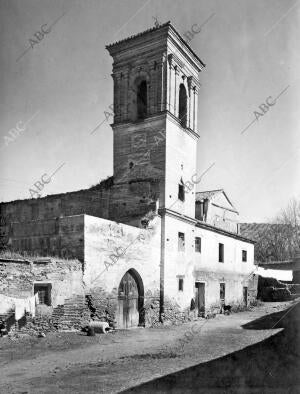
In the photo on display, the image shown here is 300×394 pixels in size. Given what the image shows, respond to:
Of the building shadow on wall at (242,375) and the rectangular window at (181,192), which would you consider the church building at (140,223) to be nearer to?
the rectangular window at (181,192)

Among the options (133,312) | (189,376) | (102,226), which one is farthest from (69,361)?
(133,312)

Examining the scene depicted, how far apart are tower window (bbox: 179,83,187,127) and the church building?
6 cm

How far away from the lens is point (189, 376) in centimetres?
839

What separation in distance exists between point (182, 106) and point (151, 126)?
3.12 metres

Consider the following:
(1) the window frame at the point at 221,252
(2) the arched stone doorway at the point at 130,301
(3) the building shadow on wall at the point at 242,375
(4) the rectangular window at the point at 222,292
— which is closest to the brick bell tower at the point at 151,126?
(2) the arched stone doorway at the point at 130,301

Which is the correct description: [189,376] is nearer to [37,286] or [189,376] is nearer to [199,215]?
[37,286]

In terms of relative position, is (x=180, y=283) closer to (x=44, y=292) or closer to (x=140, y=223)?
(x=140, y=223)

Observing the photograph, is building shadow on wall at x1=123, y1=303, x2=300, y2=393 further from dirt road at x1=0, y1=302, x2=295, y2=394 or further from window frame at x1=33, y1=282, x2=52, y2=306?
window frame at x1=33, y1=282, x2=52, y2=306

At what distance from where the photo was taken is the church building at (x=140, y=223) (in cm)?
1497

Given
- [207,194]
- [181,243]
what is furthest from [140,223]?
[207,194]

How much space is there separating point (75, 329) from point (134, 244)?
194 inches

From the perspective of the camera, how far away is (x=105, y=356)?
35.3 ft

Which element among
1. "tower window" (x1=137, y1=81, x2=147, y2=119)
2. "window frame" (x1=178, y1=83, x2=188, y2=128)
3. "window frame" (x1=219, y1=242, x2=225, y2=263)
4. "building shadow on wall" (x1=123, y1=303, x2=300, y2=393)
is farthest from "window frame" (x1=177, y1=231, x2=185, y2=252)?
"building shadow on wall" (x1=123, y1=303, x2=300, y2=393)

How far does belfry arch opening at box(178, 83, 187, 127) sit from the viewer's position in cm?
2223
